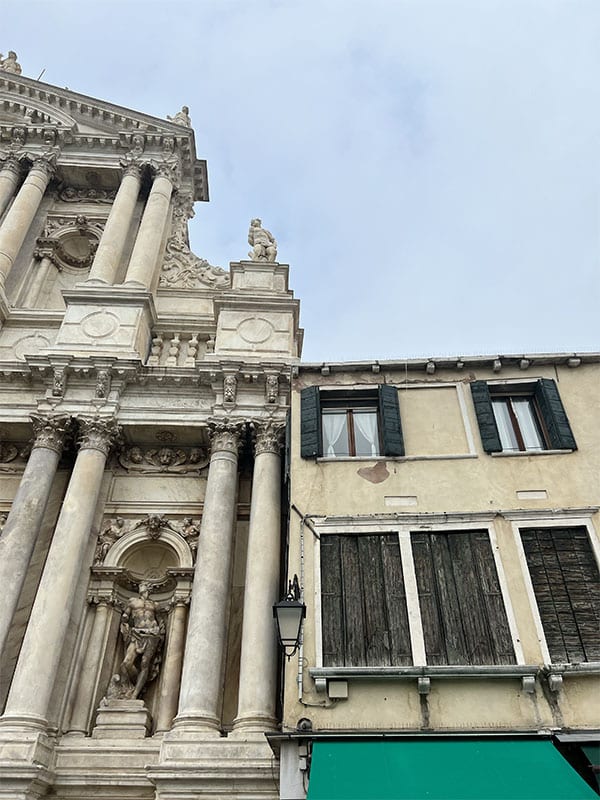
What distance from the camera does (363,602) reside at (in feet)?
36.0

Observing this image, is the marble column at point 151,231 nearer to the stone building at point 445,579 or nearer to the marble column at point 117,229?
the marble column at point 117,229

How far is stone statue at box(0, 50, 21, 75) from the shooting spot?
2788 centimetres

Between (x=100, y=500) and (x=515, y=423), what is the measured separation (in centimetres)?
1003

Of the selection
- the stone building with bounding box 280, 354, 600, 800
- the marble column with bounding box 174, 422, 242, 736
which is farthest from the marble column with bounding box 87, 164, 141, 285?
the stone building with bounding box 280, 354, 600, 800

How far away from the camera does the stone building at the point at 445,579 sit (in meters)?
9.16

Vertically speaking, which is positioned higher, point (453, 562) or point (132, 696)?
point (453, 562)

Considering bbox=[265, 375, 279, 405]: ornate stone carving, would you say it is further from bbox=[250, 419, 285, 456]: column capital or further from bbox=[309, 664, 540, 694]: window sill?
bbox=[309, 664, 540, 694]: window sill

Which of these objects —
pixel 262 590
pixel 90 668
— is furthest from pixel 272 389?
pixel 90 668

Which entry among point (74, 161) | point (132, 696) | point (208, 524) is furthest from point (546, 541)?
point (74, 161)

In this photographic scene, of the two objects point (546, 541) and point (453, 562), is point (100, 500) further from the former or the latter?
point (546, 541)

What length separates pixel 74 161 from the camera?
24141 mm

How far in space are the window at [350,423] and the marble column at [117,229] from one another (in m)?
9.33

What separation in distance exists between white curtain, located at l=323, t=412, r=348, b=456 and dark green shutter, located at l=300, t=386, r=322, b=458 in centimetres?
32

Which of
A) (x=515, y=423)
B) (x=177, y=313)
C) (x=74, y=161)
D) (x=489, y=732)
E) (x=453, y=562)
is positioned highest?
(x=74, y=161)
